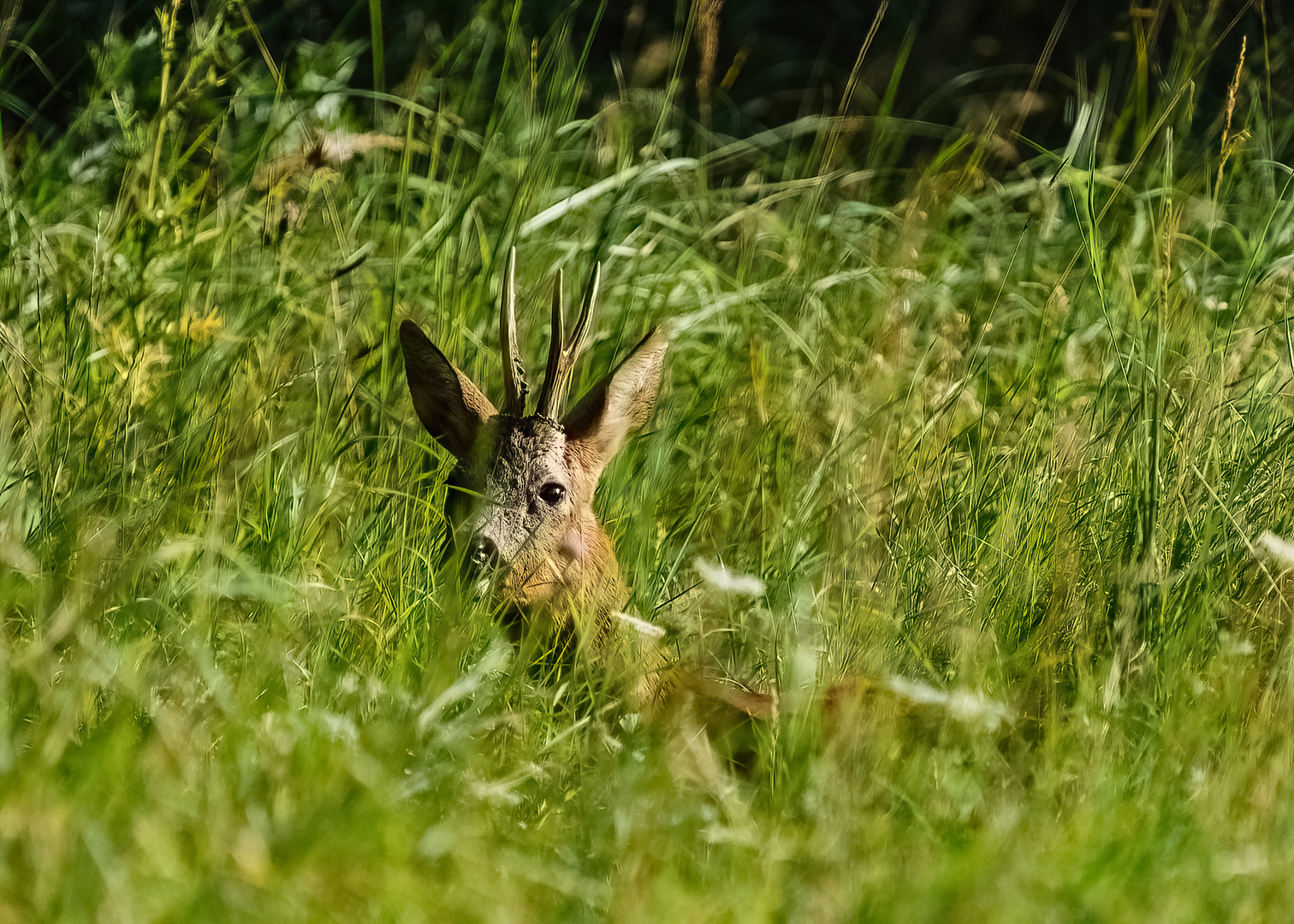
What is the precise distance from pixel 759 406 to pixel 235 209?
1.52m

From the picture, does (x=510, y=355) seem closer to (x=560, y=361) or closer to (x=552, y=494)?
(x=560, y=361)

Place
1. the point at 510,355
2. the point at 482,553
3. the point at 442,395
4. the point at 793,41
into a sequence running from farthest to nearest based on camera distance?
the point at 793,41 < the point at 442,395 < the point at 510,355 < the point at 482,553

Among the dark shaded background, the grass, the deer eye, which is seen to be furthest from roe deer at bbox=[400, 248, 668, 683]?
the dark shaded background

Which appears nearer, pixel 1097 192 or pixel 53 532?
pixel 53 532

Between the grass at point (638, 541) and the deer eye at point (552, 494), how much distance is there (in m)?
0.22

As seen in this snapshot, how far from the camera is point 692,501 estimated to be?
10.8ft

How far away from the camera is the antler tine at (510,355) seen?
2.87m

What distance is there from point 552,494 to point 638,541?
0.26 metres

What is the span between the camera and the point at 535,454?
9.75 ft

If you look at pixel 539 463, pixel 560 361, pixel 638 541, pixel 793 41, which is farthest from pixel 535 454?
pixel 793 41

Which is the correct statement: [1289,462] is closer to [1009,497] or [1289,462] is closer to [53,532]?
[1009,497]

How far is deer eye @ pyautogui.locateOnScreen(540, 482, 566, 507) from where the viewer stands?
2959 mm

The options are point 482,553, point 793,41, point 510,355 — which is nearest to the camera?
point 482,553

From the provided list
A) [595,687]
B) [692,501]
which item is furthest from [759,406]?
[595,687]
